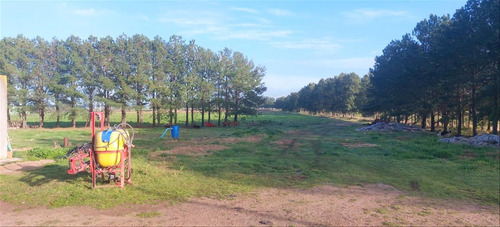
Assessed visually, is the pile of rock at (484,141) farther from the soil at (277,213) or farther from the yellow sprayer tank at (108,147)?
the yellow sprayer tank at (108,147)

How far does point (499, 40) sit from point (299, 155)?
18.0 metres

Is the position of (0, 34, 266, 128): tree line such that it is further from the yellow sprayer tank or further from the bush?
the yellow sprayer tank

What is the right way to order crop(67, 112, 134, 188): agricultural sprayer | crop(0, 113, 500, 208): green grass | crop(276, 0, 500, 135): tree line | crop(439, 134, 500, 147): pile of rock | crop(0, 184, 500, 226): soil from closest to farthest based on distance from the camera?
1. crop(0, 184, 500, 226): soil
2. crop(0, 113, 500, 208): green grass
3. crop(67, 112, 134, 188): agricultural sprayer
4. crop(439, 134, 500, 147): pile of rock
5. crop(276, 0, 500, 135): tree line

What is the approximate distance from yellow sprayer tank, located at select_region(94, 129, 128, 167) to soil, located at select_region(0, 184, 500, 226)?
7.51 ft

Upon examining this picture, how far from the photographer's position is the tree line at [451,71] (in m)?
23.2

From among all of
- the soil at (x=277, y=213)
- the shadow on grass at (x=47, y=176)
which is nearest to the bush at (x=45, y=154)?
the shadow on grass at (x=47, y=176)

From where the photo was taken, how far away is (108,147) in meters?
9.65

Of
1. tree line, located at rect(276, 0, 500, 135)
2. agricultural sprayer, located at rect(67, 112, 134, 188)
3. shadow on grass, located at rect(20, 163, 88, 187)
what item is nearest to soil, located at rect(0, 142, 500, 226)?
agricultural sprayer, located at rect(67, 112, 134, 188)

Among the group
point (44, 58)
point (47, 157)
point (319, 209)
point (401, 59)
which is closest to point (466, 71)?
point (401, 59)

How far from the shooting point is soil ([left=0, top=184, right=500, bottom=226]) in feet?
21.5

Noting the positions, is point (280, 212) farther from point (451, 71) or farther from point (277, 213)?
point (451, 71)

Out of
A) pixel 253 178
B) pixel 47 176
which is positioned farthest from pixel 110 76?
pixel 253 178

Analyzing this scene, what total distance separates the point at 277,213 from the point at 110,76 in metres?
46.4

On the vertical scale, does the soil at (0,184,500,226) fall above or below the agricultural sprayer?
below
